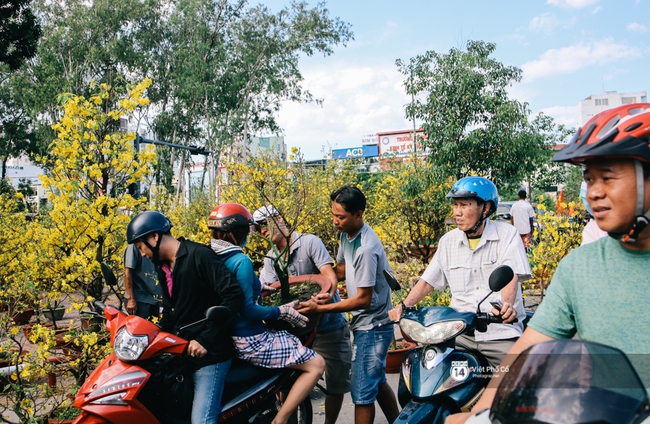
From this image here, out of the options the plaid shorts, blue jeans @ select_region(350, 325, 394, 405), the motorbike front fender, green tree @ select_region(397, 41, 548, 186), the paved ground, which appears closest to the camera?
the motorbike front fender

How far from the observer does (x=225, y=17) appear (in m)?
30.1

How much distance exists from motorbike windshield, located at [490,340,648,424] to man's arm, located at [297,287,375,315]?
230 cm

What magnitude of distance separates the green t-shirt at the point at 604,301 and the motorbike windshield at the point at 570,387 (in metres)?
0.27

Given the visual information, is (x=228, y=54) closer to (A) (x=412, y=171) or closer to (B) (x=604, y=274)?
(A) (x=412, y=171)

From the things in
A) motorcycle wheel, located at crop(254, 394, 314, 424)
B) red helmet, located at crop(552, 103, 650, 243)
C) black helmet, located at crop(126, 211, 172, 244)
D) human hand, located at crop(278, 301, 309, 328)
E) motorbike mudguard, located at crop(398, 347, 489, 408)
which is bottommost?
motorcycle wheel, located at crop(254, 394, 314, 424)

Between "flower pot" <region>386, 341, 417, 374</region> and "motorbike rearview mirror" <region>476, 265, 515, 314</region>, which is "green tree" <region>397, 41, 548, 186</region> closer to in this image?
"flower pot" <region>386, 341, 417, 374</region>

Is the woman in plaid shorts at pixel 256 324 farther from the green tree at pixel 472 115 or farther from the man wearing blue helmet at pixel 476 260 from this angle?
the green tree at pixel 472 115

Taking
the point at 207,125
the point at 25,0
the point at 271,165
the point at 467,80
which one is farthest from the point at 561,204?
the point at 207,125

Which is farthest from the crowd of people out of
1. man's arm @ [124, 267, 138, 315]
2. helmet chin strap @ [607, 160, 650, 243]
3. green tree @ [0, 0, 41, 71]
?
green tree @ [0, 0, 41, 71]

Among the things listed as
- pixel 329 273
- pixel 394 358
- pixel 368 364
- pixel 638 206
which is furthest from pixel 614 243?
pixel 394 358

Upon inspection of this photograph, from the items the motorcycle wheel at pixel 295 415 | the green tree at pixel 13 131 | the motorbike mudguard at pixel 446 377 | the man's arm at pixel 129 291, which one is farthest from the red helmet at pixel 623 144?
the green tree at pixel 13 131

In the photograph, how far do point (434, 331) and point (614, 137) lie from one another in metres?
1.49

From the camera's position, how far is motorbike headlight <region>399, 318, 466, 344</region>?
274 centimetres

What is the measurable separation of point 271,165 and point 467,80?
4.97 metres
